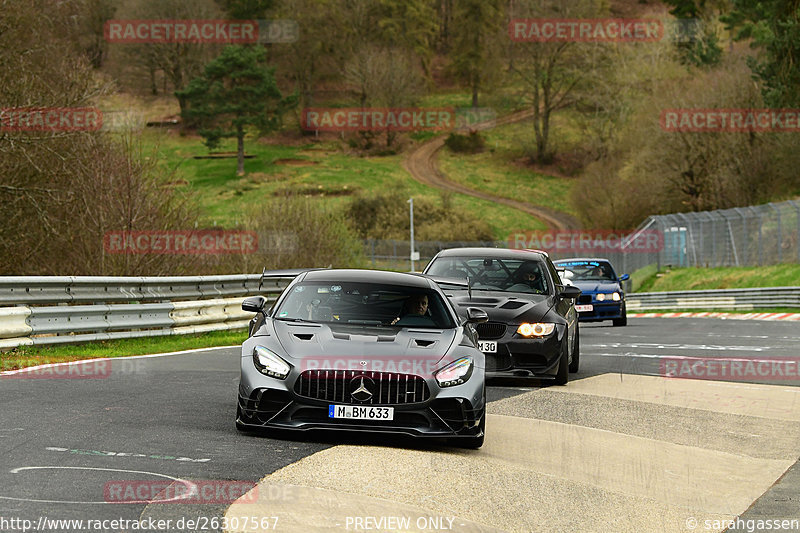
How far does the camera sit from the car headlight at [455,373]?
8.63 m

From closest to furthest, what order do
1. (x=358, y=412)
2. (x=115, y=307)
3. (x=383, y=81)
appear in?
(x=358, y=412)
(x=115, y=307)
(x=383, y=81)

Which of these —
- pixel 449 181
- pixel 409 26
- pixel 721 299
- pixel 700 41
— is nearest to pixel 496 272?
pixel 721 299

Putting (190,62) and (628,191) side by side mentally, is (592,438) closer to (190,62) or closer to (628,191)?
(628,191)

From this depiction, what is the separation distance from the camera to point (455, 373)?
8742mm

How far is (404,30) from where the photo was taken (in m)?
138

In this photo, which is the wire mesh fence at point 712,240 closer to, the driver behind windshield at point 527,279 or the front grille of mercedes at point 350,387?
the driver behind windshield at point 527,279

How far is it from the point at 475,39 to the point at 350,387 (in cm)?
12422

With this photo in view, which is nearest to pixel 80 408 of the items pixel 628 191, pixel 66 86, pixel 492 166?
pixel 66 86
